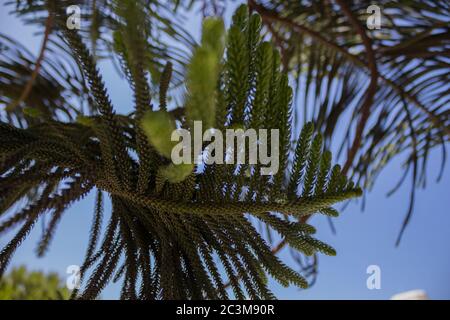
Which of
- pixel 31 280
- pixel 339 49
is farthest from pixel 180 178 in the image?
pixel 31 280

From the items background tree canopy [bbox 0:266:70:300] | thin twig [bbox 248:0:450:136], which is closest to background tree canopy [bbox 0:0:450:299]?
thin twig [bbox 248:0:450:136]

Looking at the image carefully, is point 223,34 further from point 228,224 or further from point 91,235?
point 91,235

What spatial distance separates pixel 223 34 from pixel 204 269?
27 cm

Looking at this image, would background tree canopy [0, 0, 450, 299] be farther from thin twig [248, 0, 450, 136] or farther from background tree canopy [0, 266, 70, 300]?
background tree canopy [0, 266, 70, 300]

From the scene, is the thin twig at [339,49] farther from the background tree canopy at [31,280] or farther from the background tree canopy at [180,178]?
the background tree canopy at [31,280]

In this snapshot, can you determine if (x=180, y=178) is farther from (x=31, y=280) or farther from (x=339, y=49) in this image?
(x=31, y=280)

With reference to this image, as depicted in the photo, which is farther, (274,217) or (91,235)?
(91,235)

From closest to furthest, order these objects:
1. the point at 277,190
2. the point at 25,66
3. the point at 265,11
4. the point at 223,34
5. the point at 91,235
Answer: the point at 223,34 < the point at 277,190 < the point at 91,235 < the point at 25,66 < the point at 265,11

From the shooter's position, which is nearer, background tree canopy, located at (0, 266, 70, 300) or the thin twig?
the thin twig

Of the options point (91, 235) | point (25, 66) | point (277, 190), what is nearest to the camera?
point (277, 190)

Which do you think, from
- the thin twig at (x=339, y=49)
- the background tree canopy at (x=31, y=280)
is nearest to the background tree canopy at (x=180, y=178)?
the thin twig at (x=339, y=49)

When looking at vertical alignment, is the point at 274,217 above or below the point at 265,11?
below

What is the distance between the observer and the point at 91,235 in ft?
1.97
